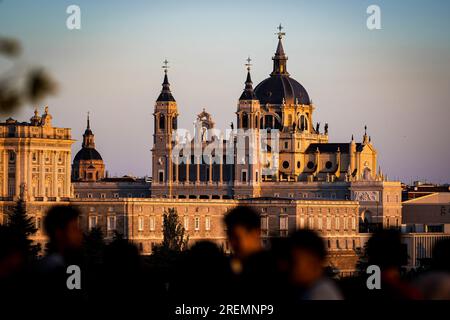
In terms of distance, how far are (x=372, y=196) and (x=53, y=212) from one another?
135 meters

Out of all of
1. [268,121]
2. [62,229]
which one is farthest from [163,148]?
[62,229]

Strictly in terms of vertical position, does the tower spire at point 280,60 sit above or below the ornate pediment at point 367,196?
above

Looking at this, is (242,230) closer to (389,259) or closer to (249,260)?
(249,260)

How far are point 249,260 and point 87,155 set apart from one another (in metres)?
160

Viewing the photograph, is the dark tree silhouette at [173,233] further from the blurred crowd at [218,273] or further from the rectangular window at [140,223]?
the blurred crowd at [218,273]

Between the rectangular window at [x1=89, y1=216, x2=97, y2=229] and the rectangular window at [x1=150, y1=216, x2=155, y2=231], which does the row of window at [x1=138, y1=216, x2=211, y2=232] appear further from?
the rectangular window at [x1=89, y1=216, x2=97, y2=229]

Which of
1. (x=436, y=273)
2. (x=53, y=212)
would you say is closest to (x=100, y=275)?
(x=53, y=212)

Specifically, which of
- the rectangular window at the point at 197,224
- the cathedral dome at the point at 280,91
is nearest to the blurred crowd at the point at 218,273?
the rectangular window at the point at 197,224

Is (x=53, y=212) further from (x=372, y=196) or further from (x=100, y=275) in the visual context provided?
(x=372, y=196)

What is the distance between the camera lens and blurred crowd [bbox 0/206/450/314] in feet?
61.0

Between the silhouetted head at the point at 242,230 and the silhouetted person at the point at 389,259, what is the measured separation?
51.4 inches

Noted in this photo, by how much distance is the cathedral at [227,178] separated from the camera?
136 metres

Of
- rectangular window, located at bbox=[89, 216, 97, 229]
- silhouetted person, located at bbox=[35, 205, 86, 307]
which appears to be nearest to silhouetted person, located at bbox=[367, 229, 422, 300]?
silhouetted person, located at bbox=[35, 205, 86, 307]
